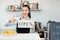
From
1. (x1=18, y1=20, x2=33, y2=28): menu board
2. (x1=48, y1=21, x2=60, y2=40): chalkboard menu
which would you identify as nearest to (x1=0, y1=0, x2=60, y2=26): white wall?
(x1=18, y1=20, x2=33, y2=28): menu board

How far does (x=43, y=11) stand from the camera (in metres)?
3.89

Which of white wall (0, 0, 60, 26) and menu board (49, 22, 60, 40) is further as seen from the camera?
white wall (0, 0, 60, 26)

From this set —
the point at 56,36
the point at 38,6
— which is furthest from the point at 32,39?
the point at 38,6

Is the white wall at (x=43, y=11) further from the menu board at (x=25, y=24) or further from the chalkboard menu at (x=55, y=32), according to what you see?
the chalkboard menu at (x=55, y=32)

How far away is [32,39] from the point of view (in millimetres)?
1305

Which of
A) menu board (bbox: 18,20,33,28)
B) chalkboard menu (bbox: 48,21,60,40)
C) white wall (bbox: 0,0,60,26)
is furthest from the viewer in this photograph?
white wall (bbox: 0,0,60,26)

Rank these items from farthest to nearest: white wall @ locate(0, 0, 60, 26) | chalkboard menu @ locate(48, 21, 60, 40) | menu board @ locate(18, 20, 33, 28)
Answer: white wall @ locate(0, 0, 60, 26)
menu board @ locate(18, 20, 33, 28)
chalkboard menu @ locate(48, 21, 60, 40)

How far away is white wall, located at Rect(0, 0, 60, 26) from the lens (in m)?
3.84

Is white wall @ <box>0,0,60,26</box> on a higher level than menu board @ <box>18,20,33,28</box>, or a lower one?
higher

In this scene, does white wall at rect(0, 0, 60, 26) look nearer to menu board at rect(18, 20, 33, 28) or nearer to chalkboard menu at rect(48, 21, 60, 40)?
menu board at rect(18, 20, 33, 28)

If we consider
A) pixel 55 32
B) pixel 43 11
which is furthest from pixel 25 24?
pixel 43 11

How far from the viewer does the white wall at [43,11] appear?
384 cm

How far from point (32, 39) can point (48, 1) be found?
2.75 m

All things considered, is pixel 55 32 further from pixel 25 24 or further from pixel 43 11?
pixel 43 11
